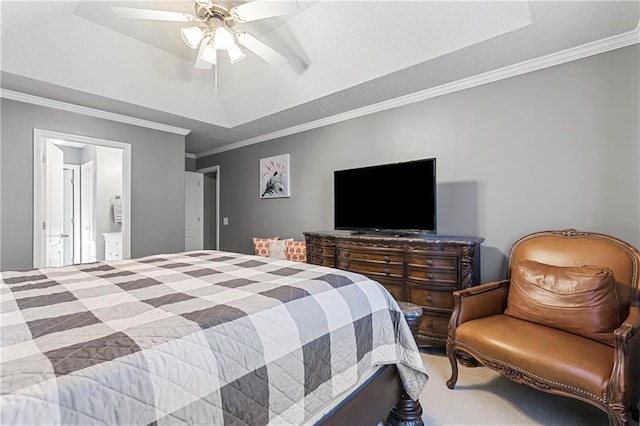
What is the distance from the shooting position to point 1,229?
3057 mm

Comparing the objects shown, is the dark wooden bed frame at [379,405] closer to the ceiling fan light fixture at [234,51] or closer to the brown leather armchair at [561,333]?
the brown leather armchair at [561,333]

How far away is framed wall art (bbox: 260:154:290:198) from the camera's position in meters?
4.46

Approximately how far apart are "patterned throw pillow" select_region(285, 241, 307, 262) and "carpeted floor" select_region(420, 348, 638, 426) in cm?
198

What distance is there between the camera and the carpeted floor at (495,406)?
1.79 metres

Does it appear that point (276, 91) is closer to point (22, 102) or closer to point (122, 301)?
point (22, 102)

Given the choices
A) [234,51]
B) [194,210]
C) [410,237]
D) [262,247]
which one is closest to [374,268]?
[410,237]

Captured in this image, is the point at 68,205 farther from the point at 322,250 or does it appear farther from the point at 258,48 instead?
the point at 258,48

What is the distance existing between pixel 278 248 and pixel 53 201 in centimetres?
274

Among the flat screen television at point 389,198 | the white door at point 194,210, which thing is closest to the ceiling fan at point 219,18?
the flat screen television at point 389,198

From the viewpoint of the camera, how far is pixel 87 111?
11.7 feet

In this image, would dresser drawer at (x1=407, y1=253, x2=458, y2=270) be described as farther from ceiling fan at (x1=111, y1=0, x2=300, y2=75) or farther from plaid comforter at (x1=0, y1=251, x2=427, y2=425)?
ceiling fan at (x1=111, y1=0, x2=300, y2=75)

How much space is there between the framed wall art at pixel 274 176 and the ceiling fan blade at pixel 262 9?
2.48 metres

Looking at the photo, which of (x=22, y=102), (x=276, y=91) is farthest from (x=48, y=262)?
(x=276, y=91)

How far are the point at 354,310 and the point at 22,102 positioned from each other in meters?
4.02
